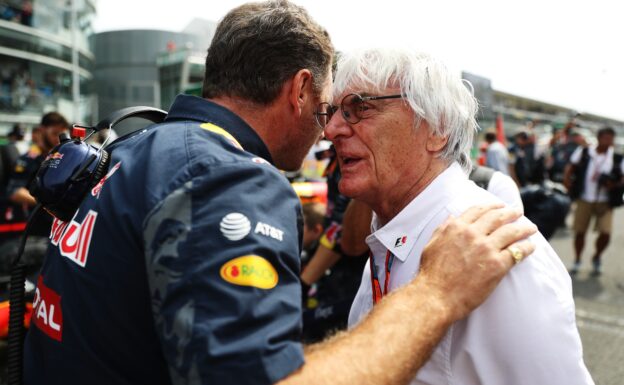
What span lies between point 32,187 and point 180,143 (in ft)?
1.74

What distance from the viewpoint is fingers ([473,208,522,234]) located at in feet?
3.90

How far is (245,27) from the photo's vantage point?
A: 1521 millimetres

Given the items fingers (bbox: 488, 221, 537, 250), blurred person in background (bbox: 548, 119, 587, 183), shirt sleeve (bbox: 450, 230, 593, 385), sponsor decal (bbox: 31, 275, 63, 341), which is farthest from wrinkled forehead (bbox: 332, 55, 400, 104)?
blurred person in background (bbox: 548, 119, 587, 183)

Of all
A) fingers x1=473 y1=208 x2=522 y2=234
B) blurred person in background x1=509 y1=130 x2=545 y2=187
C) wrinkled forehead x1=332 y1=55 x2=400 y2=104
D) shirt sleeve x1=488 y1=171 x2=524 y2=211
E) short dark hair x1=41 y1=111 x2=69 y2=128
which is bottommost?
blurred person in background x1=509 y1=130 x2=545 y2=187

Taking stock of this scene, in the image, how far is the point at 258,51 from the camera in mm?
1507

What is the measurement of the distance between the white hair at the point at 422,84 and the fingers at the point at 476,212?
335 millimetres

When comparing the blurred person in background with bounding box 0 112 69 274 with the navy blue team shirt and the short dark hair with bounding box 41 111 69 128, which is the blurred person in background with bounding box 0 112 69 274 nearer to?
the short dark hair with bounding box 41 111 69 128

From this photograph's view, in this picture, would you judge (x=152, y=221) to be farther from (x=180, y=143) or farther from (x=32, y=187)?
(x=32, y=187)

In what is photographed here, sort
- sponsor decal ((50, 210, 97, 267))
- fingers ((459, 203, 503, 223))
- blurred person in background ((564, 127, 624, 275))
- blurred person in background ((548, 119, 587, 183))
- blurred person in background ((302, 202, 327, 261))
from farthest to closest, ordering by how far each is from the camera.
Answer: blurred person in background ((548, 119, 587, 183)), blurred person in background ((564, 127, 624, 275)), blurred person in background ((302, 202, 327, 261)), fingers ((459, 203, 503, 223)), sponsor decal ((50, 210, 97, 267))

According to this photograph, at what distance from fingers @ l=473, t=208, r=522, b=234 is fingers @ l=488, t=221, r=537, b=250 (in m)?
0.01

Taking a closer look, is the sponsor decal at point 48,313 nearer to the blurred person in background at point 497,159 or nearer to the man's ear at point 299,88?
the man's ear at point 299,88

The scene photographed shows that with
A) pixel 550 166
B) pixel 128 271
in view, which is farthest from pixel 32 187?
pixel 550 166

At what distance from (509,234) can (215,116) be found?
2.68 feet

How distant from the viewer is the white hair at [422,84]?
1.47 meters
